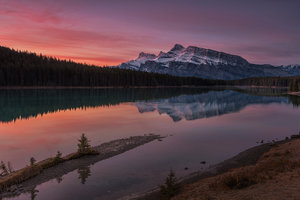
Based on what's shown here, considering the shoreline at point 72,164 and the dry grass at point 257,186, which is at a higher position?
the dry grass at point 257,186

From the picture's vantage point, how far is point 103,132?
32500 millimetres

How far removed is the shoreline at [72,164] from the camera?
14690 millimetres

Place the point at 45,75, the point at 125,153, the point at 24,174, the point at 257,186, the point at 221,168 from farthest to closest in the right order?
the point at 45,75, the point at 125,153, the point at 221,168, the point at 24,174, the point at 257,186

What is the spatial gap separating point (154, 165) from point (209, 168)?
476cm

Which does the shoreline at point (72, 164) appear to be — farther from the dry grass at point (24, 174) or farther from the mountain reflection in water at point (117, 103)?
the mountain reflection in water at point (117, 103)

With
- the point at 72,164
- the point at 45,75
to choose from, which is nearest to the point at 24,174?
the point at 72,164

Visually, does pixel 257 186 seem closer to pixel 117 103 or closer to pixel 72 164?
pixel 72 164

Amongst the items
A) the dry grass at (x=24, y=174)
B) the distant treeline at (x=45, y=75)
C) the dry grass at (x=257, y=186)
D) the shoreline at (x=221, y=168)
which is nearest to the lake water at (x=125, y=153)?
the shoreline at (x=221, y=168)

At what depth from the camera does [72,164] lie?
1917 cm

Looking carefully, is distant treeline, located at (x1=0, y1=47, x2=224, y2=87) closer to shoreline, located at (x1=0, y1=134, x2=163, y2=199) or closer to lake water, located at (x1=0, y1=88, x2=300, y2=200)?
lake water, located at (x1=0, y1=88, x2=300, y2=200)

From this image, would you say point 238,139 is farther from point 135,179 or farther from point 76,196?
point 76,196

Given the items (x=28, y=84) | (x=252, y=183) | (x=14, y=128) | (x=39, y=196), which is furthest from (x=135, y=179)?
(x=28, y=84)

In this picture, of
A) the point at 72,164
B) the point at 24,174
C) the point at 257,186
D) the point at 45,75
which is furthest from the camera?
the point at 45,75

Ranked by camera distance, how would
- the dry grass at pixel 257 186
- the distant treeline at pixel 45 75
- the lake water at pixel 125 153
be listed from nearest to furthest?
the dry grass at pixel 257 186
the lake water at pixel 125 153
the distant treeline at pixel 45 75
